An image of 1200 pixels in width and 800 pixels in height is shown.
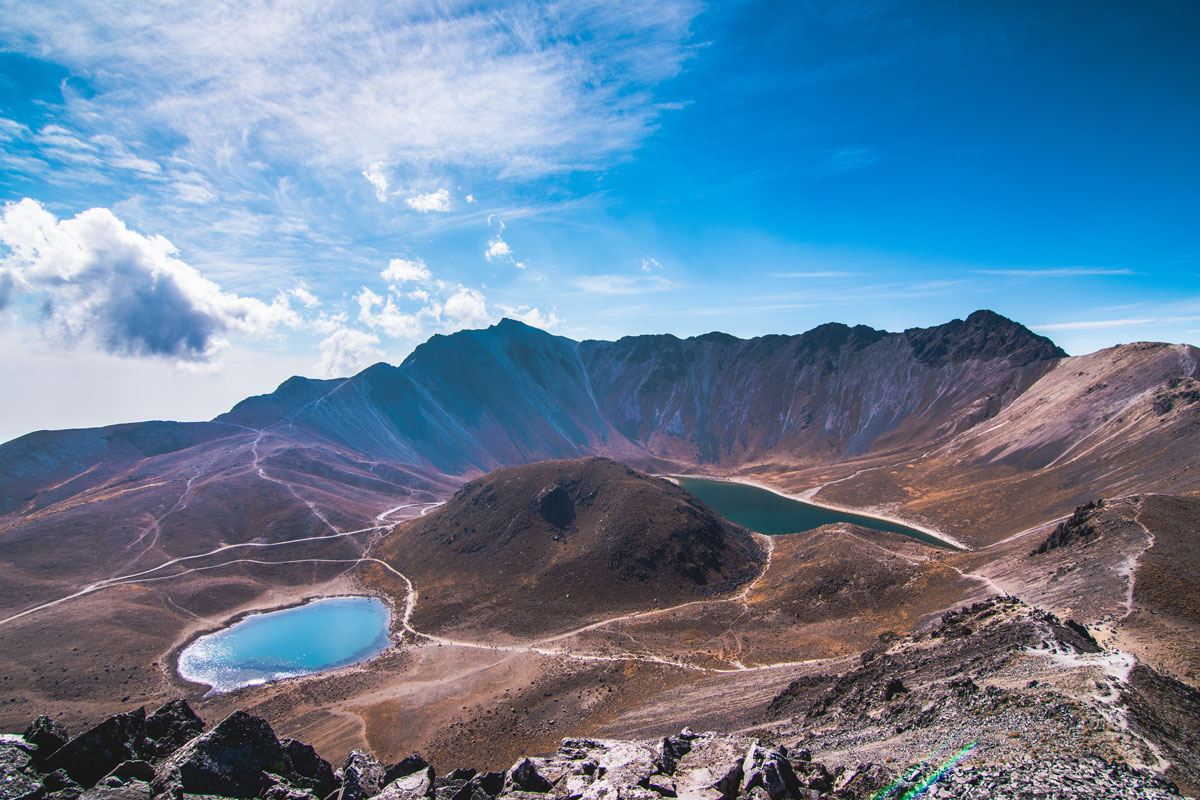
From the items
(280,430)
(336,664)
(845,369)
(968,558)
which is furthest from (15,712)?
(845,369)

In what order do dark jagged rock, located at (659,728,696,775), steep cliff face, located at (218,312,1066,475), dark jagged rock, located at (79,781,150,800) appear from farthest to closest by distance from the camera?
steep cliff face, located at (218,312,1066,475), dark jagged rock, located at (659,728,696,775), dark jagged rock, located at (79,781,150,800)

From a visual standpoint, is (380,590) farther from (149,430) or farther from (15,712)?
(149,430)

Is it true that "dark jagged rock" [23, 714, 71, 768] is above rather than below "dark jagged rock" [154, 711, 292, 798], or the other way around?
above

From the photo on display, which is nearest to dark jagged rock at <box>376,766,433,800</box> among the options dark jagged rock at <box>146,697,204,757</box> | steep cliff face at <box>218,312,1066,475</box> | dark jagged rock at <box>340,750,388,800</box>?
dark jagged rock at <box>340,750,388,800</box>

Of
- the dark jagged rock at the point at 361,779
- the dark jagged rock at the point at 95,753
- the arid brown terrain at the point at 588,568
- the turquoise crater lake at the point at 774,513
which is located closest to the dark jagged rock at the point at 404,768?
the dark jagged rock at the point at 361,779

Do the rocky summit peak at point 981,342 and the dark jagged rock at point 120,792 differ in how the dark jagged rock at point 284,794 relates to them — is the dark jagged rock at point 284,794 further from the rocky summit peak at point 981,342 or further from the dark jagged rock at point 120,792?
the rocky summit peak at point 981,342

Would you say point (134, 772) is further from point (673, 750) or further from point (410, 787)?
point (673, 750)

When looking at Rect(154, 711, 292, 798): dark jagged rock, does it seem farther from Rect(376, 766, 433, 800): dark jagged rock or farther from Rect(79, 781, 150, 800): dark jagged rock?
Rect(376, 766, 433, 800): dark jagged rock
